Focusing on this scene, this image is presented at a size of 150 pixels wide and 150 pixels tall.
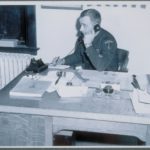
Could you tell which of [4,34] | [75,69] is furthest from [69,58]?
[4,34]

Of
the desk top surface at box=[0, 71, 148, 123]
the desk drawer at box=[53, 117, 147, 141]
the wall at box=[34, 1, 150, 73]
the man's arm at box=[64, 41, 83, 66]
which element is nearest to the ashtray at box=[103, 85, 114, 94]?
the desk top surface at box=[0, 71, 148, 123]

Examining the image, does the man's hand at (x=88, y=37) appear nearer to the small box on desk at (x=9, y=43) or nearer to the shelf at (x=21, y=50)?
the shelf at (x=21, y=50)

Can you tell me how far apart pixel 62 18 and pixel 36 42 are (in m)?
0.45

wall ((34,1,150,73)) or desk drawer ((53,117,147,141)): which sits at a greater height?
wall ((34,1,150,73))

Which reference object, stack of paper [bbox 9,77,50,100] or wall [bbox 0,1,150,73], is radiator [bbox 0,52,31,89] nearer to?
wall [bbox 0,1,150,73]

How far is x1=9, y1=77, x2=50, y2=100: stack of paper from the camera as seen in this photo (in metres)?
1.96

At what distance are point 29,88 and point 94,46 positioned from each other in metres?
1.20

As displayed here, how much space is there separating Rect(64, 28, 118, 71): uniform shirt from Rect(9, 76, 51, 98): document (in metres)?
0.73

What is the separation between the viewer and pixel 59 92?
77.7 inches

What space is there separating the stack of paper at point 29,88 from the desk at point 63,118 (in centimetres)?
6

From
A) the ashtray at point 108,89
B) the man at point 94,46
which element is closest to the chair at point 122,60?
the man at point 94,46

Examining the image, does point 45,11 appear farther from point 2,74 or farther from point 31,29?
point 2,74

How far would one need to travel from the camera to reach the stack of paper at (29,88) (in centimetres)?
196

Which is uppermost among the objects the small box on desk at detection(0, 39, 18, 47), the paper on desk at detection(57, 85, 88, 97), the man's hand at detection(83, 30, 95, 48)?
→ the man's hand at detection(83, 30, 95, 48)
